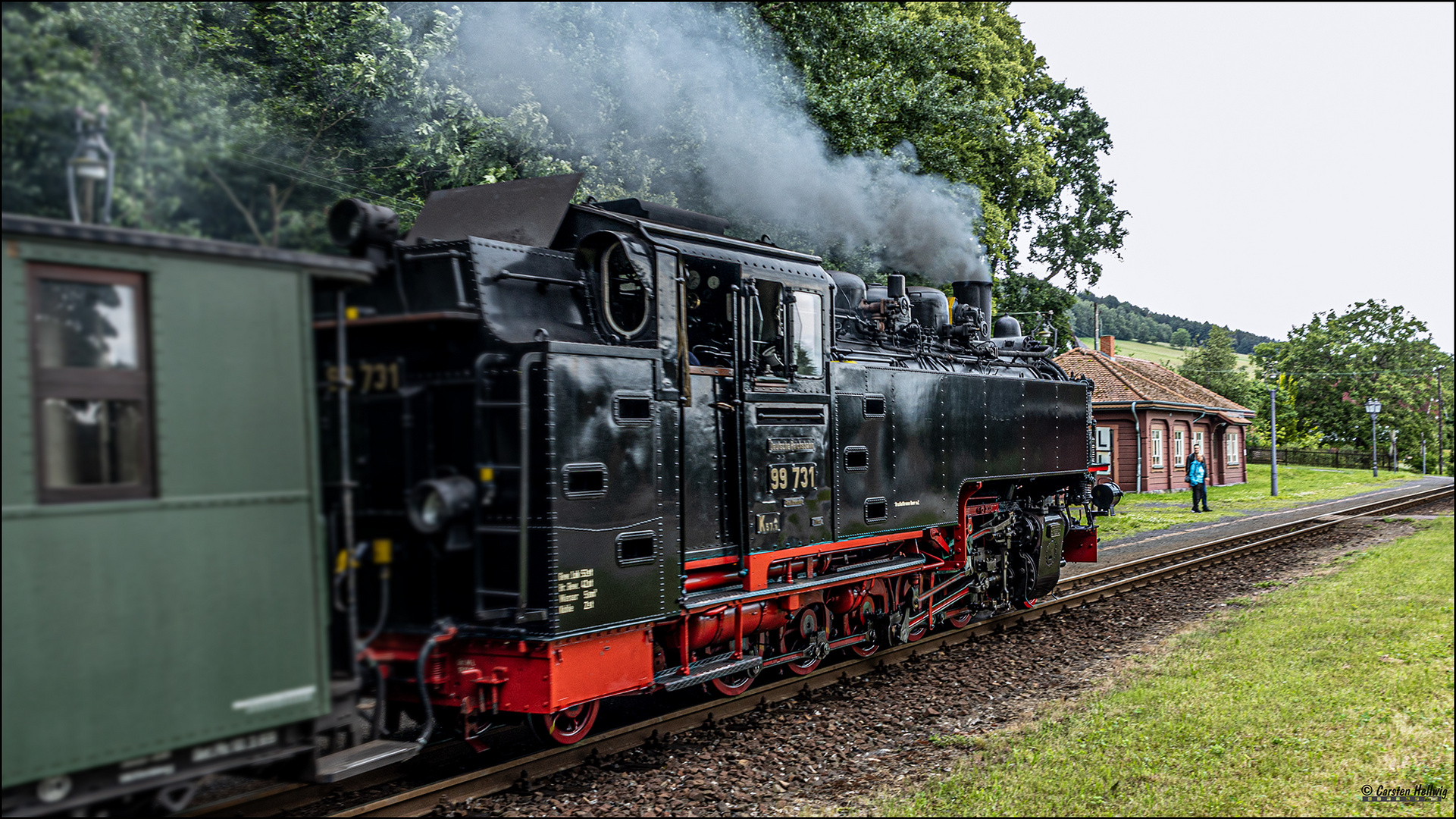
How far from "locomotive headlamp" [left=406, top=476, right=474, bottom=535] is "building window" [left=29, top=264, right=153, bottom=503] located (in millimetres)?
1728

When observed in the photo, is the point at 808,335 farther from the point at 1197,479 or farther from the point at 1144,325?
the point at 1144,325

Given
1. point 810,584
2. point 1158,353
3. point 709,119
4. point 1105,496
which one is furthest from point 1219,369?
point 810,584

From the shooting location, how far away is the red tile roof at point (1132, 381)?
111ft

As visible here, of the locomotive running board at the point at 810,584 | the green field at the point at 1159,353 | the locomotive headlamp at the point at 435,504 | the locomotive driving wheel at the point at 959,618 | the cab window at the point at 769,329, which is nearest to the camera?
the locomotive headlamp at the point at 435,504

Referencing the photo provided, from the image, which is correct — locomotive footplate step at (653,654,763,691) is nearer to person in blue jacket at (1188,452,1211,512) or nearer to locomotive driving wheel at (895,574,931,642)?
locomotive driving wheel at (895,574,931,642)

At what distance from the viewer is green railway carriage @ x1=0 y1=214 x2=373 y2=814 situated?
3295 mm

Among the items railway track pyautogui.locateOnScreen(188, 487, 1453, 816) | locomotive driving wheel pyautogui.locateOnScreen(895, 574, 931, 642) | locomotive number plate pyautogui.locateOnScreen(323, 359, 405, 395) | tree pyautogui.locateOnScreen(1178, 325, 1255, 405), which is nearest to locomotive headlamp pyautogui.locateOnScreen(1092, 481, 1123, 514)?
railway track pyautogui.locateOnScreen(188, 487, 1453, 816)

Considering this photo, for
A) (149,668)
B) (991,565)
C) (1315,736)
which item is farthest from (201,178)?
(991,565)

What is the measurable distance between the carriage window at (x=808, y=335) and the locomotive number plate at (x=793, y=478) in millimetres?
751

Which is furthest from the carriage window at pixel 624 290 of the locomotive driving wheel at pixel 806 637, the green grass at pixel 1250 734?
the green grass at pixel 1250 734

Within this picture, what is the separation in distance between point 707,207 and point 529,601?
9369mm

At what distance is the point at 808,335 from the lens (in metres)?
8.07

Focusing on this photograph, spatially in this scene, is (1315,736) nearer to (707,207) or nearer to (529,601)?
(529,601)

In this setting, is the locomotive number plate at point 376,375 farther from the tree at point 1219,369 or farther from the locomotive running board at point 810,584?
the tree at point 1219,369
